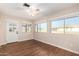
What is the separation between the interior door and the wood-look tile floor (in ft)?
0.34

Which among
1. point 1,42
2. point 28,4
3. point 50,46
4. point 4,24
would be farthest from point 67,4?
point 1,42

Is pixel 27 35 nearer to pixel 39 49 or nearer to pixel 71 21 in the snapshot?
pixel 39 49

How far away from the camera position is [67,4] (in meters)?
1.28

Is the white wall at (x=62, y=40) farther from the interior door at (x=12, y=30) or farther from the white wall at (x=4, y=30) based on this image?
the interior door at (x=12, y=30)

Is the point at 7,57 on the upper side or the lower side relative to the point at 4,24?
lower

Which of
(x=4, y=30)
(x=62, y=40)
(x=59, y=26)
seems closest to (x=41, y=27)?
(x=59, y=26)

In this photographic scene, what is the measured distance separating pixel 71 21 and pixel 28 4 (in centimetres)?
85

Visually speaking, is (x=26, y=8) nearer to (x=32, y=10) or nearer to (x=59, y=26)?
(x=32, y=10)

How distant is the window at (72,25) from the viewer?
1.32 m

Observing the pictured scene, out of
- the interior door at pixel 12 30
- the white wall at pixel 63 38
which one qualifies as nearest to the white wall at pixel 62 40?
the white wall at pixel 63 38

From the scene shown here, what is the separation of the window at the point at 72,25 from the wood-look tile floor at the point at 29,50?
407 mm

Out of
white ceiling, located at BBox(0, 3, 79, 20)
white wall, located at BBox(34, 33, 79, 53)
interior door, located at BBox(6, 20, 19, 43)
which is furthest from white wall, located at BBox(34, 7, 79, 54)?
interior door, located at BBox(6, 20, 19, 43)

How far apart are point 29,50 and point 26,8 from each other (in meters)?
0.79

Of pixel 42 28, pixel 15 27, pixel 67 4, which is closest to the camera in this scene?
pixel 67 4
